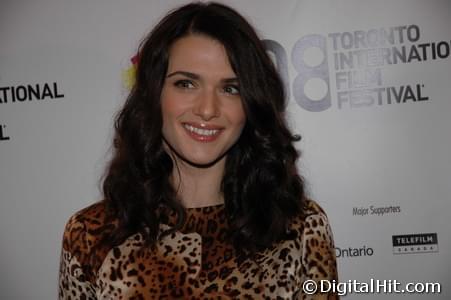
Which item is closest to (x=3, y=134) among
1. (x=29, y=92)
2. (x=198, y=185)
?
(x=29, y=92)

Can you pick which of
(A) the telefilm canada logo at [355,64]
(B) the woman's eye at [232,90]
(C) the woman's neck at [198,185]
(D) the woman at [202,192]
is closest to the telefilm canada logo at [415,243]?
(A) the telefilm canada logo at [355,64]

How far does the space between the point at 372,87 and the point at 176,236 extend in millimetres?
1103

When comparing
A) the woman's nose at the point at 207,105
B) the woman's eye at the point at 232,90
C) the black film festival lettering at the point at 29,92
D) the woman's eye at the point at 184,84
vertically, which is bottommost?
the woman's nose at the point at 207,105

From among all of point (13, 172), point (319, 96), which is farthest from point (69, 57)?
point (319, 96)

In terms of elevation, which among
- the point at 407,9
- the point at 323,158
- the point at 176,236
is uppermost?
the point at 407,9

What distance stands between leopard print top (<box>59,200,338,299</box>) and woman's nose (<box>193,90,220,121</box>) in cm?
32

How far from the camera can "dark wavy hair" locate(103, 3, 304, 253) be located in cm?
182

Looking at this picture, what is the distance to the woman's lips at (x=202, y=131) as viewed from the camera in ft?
5.74

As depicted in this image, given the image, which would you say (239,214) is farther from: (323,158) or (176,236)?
(323,158)

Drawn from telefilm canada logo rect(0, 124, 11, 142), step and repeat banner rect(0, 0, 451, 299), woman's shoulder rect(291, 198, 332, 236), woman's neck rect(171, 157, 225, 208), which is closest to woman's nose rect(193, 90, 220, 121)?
woman's neck rect(171, 157, 225, 208)

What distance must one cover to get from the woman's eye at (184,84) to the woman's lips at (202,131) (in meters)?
0.11

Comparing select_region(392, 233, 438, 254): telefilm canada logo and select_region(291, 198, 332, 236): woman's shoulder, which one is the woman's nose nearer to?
select_region(291, 198, 332, 236): woman's shoulder

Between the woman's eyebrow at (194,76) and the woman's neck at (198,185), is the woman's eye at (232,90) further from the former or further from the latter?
the woman's neck at (198,185)

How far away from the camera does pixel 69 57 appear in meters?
2.65
